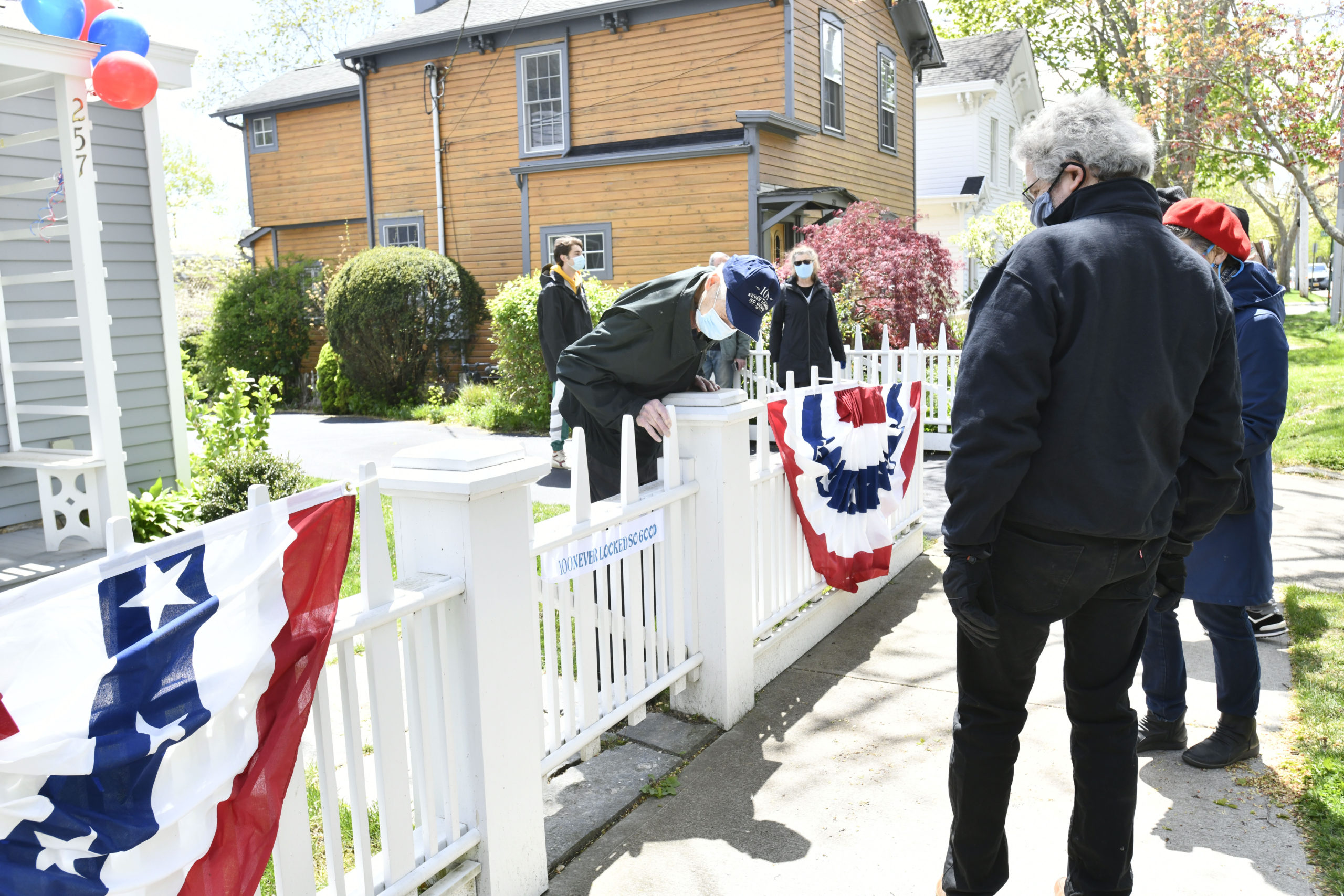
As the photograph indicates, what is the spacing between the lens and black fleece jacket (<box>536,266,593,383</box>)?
854 cm

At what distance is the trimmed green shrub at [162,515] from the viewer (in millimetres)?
6734

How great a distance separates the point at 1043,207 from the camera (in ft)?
8.91

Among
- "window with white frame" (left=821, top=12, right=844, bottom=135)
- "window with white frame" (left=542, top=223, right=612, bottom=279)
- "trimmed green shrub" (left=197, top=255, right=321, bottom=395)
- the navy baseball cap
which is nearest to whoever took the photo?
the navy baseball cap

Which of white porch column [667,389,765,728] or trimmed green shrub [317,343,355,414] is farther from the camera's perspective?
trimmed green shrub [317,343,355,414]

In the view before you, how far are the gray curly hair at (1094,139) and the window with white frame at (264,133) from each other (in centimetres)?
2265

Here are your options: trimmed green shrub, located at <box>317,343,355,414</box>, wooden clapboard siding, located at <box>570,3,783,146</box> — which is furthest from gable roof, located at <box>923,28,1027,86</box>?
trimmed green shrub, located at <box>317,343,355,414</box>

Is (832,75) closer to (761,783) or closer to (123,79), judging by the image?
(123,79)

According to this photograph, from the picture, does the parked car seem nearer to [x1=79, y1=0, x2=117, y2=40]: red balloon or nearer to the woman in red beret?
the woman in red beret

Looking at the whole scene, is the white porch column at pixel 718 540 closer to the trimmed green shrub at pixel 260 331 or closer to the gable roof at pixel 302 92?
the trimmed green shrub at pixel 260 331

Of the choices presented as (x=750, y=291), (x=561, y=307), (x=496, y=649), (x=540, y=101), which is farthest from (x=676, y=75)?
(x=496, y=649)

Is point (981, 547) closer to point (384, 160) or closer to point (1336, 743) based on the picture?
point (1336, 743)

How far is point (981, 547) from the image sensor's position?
2.45 metres

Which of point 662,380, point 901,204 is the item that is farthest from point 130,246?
point 901,204

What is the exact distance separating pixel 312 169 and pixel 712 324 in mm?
20117
